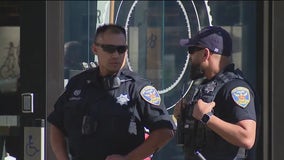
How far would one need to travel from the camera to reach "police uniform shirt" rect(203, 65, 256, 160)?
317cm

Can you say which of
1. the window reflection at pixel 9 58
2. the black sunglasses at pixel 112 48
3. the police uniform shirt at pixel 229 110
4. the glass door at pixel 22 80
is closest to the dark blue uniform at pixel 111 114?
the black sunglasses at pixel 112 48

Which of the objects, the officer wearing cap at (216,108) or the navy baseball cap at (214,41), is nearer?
the officer wearing cap at (216,108)

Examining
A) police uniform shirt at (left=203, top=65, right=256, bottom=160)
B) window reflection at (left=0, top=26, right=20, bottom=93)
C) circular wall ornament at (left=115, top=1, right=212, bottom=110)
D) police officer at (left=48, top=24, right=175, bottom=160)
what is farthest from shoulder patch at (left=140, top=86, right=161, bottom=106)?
→ window reflection at (left=0, top=26, right=20, bottom=93)

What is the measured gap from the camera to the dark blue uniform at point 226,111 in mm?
3176

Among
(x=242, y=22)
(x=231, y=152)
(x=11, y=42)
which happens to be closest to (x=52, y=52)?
(x=11, y=42)

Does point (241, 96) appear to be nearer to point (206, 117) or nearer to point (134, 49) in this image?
point (206, 117)

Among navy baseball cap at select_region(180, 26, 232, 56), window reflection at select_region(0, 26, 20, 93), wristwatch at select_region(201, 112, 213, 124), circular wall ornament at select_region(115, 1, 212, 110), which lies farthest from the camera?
circular wall ornament at select_region(115, 1, 212, 110)

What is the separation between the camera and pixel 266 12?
16.4 ft

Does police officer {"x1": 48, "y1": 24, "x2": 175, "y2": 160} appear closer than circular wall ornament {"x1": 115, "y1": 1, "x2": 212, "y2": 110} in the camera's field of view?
Yes

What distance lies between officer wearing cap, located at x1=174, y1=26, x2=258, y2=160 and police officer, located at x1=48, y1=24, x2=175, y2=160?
15 centimetres

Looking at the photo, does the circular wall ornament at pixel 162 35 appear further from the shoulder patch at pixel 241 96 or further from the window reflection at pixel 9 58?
the shoulder patch at pixel 241 96

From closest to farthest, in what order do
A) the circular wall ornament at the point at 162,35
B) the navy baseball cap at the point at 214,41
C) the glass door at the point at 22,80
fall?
the navy baseball cap at the point at 214,41, the glass door at the point at 22,80, the circular wall ornament at the point at 162,35

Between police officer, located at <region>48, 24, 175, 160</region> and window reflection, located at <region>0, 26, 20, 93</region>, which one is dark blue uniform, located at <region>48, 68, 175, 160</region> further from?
window reflection, located at <region>0, 26, 20, 93</region>

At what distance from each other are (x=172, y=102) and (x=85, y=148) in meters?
1.94
